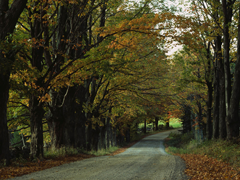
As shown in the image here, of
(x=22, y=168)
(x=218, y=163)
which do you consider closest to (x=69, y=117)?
(x=22, y=168)

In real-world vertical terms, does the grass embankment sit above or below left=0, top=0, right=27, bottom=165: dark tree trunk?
below

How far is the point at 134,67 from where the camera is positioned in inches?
655

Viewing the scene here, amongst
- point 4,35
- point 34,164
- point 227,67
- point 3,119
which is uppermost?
point 4,35

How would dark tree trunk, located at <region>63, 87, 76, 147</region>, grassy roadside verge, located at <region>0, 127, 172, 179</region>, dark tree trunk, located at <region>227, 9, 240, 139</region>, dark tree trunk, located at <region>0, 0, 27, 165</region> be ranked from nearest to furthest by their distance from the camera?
grassy roadside verge, located at <region>0, 127, 172, 179</region>
dark tree trunk, located at <region>0, 0, 27, 165</region>
dark tree trunk, located at <region>227, 9, 240, 139</region>
dark tree trunk, located at <region>63, 87, 76, 147</region>

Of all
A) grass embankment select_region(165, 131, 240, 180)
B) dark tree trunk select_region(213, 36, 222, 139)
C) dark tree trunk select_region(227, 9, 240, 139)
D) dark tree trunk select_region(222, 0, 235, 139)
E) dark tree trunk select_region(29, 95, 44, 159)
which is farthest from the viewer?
dark tree trunk select_region(213, 36, 222, 139)

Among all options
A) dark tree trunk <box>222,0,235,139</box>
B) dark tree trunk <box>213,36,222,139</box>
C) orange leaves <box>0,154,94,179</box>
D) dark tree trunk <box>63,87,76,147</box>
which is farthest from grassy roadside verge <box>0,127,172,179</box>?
dark tree trunk <box>213,36,222,139</box>

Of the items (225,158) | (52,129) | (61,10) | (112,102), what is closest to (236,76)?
(225,158)

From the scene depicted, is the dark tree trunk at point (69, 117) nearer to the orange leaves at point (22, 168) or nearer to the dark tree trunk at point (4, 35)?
the orange leaves at point (22, 168)

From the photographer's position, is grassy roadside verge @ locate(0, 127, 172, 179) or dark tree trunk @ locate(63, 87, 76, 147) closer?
grassy roadside verge @ locate(0, 127, 172, 179)

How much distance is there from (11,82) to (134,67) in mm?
9246

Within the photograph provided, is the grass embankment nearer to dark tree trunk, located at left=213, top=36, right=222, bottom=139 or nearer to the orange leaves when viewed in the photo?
dark tree trunk, located at left=213, top=36, right=222, bottom=139

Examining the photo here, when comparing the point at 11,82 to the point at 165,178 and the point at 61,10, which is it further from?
the point at 165,178

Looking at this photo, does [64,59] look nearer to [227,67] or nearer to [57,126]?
[57,126]

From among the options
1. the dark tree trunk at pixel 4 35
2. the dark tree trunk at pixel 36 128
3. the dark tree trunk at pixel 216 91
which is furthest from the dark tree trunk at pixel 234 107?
the dark tree trunk at pixel 4 35
